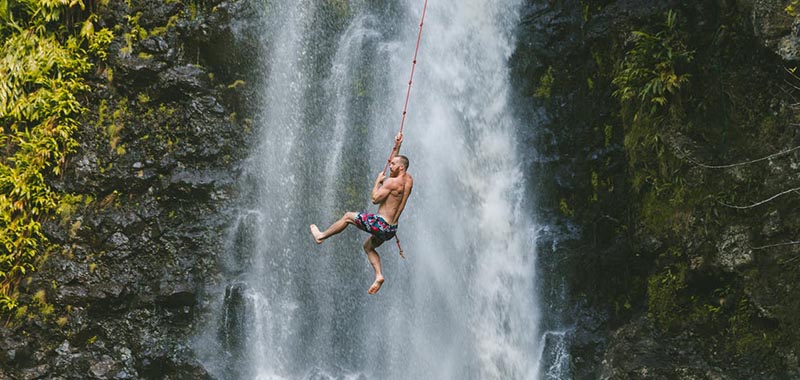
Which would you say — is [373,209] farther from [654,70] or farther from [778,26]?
[778,26]

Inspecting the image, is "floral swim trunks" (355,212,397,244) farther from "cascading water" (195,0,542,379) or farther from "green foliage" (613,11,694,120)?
"green foliage" (613,11,694,120)

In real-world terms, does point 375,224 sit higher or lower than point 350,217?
lower

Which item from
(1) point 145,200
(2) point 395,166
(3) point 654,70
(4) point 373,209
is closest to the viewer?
(2) point 395,166

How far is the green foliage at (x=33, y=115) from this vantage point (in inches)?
410

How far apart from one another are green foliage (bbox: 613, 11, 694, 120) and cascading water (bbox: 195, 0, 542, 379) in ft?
6.74

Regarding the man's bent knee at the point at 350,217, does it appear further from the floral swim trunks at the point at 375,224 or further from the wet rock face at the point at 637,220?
the wet rock face at the point at 637,220

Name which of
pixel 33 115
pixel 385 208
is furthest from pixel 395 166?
pixel 33 115

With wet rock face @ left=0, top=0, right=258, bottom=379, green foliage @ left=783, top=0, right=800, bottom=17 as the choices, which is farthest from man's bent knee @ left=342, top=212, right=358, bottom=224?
green foliage @ left=783, top=0, right=800, bottom=17

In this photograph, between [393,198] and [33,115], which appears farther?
[33,115]

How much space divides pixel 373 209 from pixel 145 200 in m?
3.50

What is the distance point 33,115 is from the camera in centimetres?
1066

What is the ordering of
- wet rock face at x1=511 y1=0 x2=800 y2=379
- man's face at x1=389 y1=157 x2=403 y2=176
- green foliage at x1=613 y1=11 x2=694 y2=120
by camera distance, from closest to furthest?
man's face at x1=389 y1=157 x2=403 y2=176 → wet rock face at x1=511 y1=0 x2=800 y2=379 → green foliage at x1=613 y1=11 x2=694 y2=120

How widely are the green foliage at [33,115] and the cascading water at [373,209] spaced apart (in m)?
2.68

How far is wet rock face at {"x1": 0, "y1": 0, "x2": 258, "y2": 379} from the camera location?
34.1 feet
